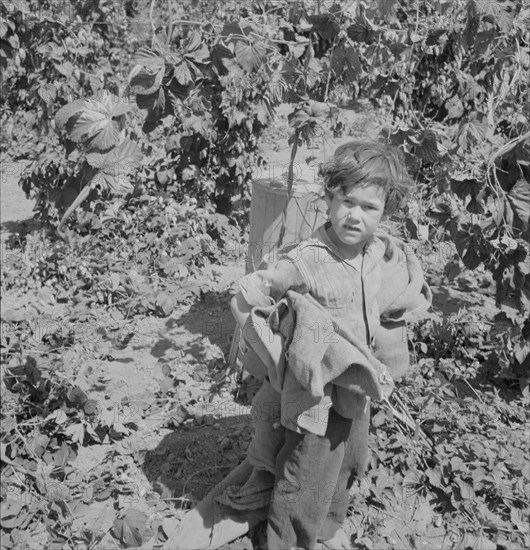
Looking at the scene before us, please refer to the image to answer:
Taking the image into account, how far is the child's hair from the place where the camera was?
1575mm

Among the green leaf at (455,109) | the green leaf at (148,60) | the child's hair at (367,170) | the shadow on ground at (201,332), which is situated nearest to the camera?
the child's hair at (367,170)

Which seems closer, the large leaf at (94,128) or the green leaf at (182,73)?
the large leaf at (94,128)

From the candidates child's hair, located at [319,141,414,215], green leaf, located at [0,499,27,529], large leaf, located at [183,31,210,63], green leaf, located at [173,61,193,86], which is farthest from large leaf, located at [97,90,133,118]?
green leaf, located at [0,499,27,529]

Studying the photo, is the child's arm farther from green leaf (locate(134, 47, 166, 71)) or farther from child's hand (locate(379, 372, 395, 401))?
green leaf (locate(134, 47, 166, 71))

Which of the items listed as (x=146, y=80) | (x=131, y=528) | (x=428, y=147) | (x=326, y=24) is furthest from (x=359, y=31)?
(x=131, y=528)

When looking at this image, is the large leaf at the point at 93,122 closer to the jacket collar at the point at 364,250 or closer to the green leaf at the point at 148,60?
the green leaf at the point at 148,60

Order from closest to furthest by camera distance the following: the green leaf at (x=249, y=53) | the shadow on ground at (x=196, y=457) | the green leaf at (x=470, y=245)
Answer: the green leaf at (x=249, y=53)
the shadow on ground at (x=196, y=457)
the green leaf at (x=470, y=245)

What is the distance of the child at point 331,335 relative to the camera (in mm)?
1582

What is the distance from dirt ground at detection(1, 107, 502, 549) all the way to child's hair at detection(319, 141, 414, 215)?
3.39 ft

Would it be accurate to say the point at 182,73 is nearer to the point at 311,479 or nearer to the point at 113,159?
the point at 113,159

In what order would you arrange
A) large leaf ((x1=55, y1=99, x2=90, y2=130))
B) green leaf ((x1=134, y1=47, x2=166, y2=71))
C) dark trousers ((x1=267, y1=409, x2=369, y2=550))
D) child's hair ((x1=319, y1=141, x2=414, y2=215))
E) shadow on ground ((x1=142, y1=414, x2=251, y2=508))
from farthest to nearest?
1. shadow on ground ((x1=142, y1=414, x2=251, y2=508))
2. green leaf ((x1=134, y1=47, x2=166, y2=71))
3. dark trousers ((x1=267, y1=409, x2=369, y2=550))
4. large leaf ((x1=55, y1=99, x2=90, y2=130))
5. child's hair ((x1=319, y1=141, x2=414, y2=215))

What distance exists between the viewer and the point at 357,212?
5.23 feet

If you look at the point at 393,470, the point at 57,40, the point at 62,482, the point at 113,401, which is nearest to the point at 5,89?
the point at 57,40

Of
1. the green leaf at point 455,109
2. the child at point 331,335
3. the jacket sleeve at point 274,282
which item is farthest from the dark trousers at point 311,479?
the green leaf at point 455,109
